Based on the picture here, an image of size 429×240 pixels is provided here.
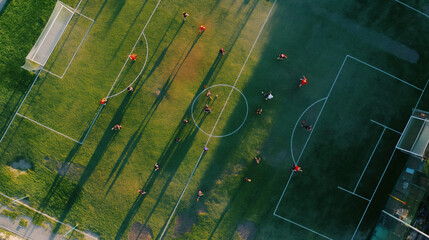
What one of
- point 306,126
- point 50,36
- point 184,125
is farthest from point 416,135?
point 50,36

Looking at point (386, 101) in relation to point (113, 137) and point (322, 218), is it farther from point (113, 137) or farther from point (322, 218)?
point (113, 137)

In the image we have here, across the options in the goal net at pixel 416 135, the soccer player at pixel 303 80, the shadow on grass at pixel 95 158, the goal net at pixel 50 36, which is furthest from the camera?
the shadow on grass at pixel 95 158

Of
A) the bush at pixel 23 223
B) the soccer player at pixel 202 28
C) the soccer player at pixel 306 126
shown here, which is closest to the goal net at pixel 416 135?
the soccer player at pixel 306 126

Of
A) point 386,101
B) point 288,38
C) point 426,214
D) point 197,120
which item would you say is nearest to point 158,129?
point 197,120

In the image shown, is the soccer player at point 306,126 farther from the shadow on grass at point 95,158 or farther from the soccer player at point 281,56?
the shadow on grass at point 95,158

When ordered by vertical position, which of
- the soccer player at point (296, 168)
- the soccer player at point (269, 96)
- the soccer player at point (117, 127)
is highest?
the soccer player at point (269, 96)

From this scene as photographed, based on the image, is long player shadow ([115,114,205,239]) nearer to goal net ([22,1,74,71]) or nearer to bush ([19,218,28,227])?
bush ([19,218,28,227])

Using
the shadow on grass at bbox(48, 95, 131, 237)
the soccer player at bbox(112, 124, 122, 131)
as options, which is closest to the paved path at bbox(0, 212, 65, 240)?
the shadow on grass at bbox(48, 95, 131, 237)
